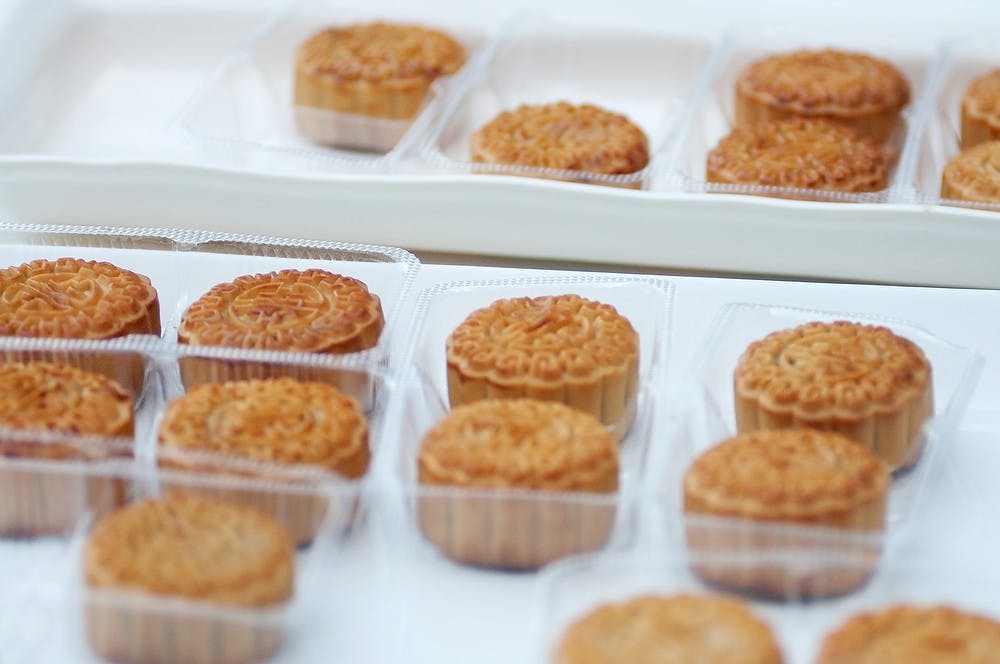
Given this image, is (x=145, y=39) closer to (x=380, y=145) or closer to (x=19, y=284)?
(x=380, y=145)

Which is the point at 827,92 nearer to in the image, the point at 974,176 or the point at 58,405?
the point at 974,176

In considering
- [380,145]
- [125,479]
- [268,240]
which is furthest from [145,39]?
[125,479]

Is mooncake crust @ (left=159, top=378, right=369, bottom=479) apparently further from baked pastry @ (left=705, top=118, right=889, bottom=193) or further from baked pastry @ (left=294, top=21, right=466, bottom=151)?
baked pastry @ (left=294, top=21, right=466, bottom=151)

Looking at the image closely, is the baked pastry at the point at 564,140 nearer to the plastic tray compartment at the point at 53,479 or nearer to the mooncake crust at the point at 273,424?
the mooncake crust at the point at 273,424

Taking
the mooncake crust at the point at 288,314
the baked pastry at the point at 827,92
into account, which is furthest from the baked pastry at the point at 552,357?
the baked pastry at the point at 827,92

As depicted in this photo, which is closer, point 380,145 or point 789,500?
point 789,500

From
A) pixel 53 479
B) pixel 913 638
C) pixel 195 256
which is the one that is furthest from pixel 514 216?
pixel 913 638

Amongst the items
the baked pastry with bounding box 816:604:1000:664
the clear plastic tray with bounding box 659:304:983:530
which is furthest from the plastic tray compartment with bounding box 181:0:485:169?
the baked pastry with bounding box 816:604:1000:664
